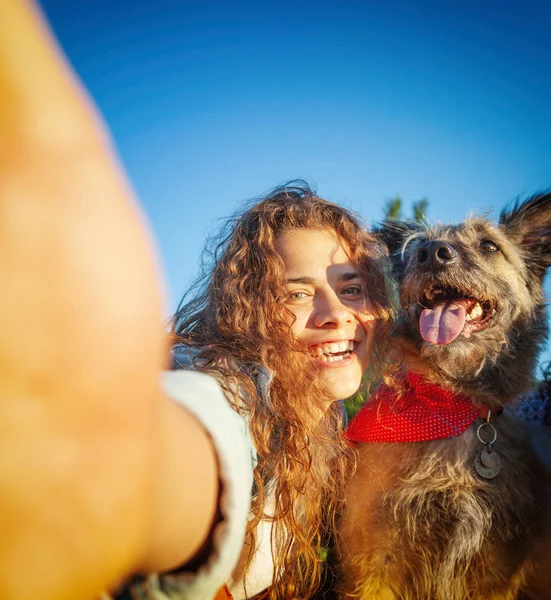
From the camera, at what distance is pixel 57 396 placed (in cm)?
48

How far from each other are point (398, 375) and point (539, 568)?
143 cm

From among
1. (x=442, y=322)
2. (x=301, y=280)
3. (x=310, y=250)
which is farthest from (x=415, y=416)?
(x=310, y=250)

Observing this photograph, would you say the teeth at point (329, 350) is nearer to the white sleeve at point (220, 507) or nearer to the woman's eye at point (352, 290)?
the woman's eye at point (352, 290)

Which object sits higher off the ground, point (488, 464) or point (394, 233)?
point (394, 233)

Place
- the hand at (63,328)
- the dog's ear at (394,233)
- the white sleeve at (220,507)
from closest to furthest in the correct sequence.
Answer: the hand at (63,328) < the white sleeve at (220,507) < the dog's ear at (394,233)

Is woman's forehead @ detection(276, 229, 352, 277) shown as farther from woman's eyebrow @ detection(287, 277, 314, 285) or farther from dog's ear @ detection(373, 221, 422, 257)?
dog's ear @ detection(373, 221, 422, 257)

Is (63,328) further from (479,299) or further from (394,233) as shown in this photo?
(394,233)

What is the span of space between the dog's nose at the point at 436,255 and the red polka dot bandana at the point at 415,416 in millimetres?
870

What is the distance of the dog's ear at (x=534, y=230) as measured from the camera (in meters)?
3.52

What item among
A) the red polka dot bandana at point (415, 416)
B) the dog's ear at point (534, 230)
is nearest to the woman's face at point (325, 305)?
the red polka dot bandana at point (415, 416)

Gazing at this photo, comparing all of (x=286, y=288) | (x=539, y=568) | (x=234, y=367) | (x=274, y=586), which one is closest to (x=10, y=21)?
(x=234, y=367)

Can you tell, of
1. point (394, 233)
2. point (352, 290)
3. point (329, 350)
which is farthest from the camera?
point (394, 233)

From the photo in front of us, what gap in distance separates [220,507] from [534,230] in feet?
12.5

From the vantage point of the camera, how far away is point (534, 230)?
3.59 metres
